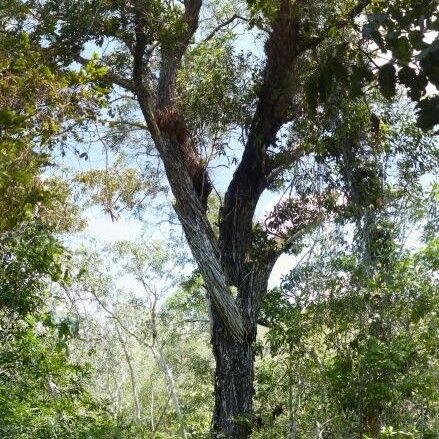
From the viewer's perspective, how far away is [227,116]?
6.77 m

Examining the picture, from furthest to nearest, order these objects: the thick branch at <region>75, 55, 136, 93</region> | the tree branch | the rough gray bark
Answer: the tree branch < the thick branch at <region>75, 55, 136, 93</region> < the rough gray bark

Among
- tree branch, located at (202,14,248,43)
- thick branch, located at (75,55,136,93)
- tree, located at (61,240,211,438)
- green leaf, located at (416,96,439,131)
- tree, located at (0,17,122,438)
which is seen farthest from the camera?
tree, located at (61,240,211,438)

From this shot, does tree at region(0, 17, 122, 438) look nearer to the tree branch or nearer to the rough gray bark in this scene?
the rough gray bark

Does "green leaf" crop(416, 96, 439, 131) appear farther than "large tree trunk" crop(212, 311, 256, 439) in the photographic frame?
No

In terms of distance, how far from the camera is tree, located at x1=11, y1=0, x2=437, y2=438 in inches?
212

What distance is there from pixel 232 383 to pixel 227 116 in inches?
110

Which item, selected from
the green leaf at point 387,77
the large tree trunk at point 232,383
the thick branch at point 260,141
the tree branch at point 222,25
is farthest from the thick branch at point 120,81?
the green leaf at point 387,77

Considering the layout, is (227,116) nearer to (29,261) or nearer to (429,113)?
(29,261)

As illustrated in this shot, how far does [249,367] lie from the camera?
19.6ft

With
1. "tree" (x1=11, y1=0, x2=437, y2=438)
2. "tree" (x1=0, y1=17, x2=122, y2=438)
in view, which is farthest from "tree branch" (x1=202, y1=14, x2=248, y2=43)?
"tree" (x1=0, y1=17, x2=122, y2=438)

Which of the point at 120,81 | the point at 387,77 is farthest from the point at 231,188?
the point at 387,77

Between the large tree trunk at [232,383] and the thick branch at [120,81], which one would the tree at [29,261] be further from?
the thick branch at [120,81]

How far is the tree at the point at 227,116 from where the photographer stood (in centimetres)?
538

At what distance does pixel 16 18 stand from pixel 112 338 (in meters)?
14.2
